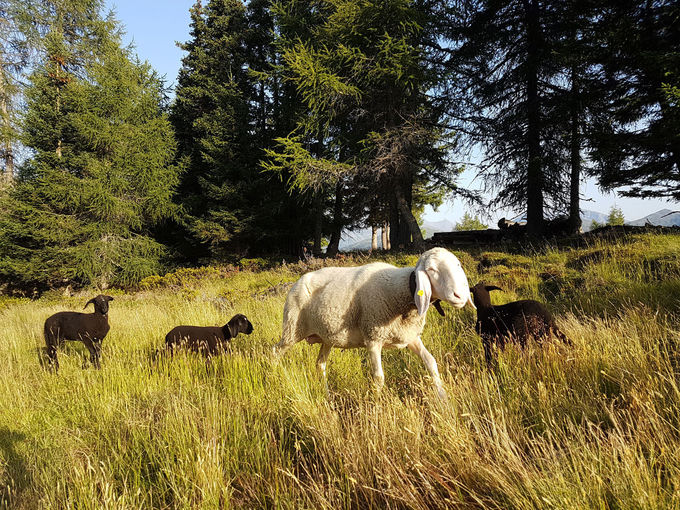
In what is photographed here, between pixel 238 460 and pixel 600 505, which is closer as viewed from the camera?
pixel 600 505

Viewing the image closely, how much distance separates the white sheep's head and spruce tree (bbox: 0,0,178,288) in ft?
60.9

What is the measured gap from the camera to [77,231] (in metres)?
16.0

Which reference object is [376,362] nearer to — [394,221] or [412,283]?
[412,283]

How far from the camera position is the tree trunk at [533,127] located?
438 inches

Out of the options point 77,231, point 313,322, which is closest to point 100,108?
point 77,231

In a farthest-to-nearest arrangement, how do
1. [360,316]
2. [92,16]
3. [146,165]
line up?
[92,16]
[146,165]
[360,316]

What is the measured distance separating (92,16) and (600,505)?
2885 centimetres

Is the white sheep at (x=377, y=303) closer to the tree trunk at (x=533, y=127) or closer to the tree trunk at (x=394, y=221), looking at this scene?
the tree trunk at (x=533, y=127)

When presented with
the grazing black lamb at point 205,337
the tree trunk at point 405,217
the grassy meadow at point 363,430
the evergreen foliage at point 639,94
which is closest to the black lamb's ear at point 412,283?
the grassy meadow at point 363,430

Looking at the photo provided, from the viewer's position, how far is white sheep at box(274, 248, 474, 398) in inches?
90.8

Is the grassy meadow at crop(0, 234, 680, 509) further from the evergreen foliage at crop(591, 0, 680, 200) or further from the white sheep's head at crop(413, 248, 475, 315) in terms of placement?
the evergreen foliage at crop(591, 0, 680, 200)

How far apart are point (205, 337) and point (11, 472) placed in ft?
7.13

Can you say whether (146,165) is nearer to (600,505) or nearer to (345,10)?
(345,10)

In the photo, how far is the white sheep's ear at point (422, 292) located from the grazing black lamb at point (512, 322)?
98 centimetres
